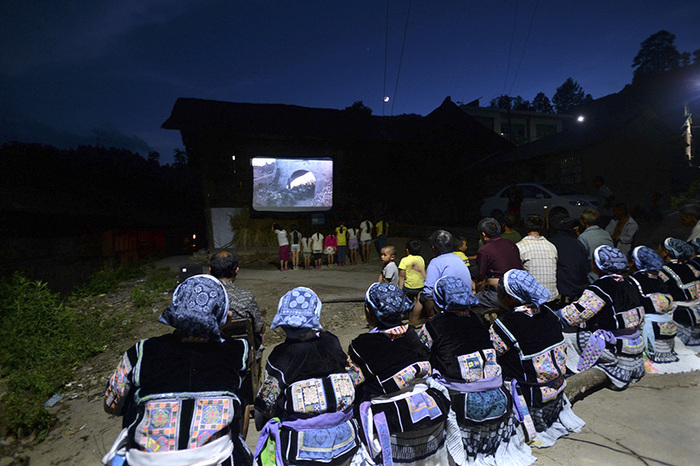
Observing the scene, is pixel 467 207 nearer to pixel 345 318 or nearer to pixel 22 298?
pixel 345 318

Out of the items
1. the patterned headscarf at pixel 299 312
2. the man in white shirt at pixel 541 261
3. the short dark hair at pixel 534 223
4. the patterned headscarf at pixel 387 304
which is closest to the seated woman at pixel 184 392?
the patterned headscarf at pixel 299 312

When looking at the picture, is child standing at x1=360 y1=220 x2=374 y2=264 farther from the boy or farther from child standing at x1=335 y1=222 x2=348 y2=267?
the boy

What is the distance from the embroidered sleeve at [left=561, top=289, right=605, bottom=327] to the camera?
338cm

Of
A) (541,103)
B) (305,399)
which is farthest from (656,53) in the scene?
(305,399)

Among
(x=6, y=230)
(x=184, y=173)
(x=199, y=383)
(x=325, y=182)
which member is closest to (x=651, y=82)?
(x=325, y=182)

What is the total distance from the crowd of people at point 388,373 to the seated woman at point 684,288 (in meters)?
0.83

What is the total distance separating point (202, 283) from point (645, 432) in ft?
11.8

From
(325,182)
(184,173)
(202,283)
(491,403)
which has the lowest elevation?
(491,403)

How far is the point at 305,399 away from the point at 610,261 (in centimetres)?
315

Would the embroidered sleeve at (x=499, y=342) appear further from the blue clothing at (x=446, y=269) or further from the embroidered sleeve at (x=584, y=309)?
the blue clothing at (x=446, y=269)

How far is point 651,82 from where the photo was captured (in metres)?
20.7

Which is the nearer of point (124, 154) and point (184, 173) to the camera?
point (124, 154)

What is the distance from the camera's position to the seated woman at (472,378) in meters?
2.49

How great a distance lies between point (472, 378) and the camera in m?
2.47
